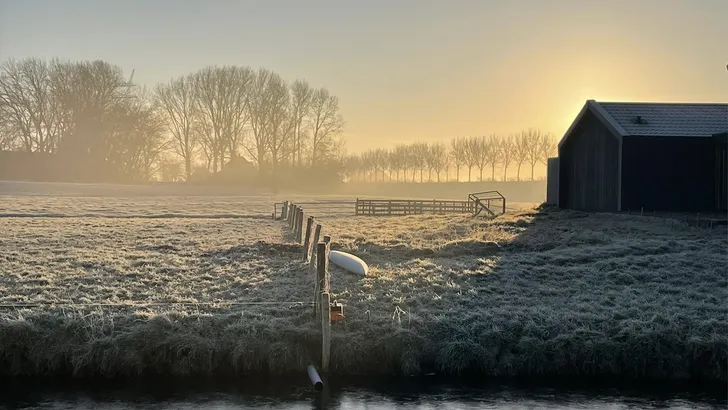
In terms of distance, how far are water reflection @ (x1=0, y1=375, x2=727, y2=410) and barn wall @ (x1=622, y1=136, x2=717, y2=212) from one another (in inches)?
513

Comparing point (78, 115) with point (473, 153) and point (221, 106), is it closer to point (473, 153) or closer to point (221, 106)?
point (221, 106)

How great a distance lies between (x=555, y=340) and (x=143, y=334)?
6.23 meters

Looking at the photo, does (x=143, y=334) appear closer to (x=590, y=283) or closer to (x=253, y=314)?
(x=253, y=314)

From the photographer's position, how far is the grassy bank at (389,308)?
371 inches

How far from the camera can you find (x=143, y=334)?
9516mm

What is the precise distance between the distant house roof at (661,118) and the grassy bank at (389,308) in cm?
556

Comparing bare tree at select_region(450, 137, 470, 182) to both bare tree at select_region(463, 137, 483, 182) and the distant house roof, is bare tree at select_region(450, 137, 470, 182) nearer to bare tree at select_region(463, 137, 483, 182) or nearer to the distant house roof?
bare tree at select_region(463, 137, 483, 182)

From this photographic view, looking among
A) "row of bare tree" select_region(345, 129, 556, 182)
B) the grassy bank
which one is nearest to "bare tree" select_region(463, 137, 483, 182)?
"row of bare tree" select_region(345, 129, 556, 182)

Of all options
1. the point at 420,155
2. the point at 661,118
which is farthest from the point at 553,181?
the point at 420,155

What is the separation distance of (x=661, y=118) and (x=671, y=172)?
2.32m

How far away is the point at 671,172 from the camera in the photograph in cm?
2094

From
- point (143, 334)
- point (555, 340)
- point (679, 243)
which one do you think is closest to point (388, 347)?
point (555, 340)

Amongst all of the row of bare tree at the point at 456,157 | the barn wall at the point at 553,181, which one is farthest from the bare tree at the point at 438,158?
the barn wall at the point at 553,181

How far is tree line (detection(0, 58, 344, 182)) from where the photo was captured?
68.6 meters
